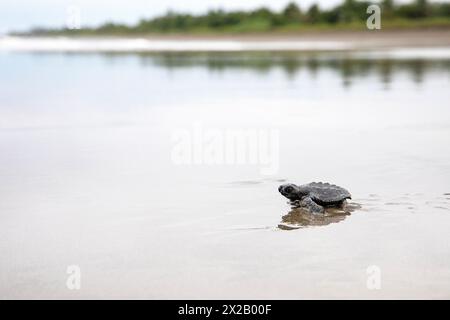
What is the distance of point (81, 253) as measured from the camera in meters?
5.03

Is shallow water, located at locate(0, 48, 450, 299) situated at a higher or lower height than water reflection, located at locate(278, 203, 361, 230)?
higher

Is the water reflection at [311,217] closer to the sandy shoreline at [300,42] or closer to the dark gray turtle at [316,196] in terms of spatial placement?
the dark gray turtle at [316,196]

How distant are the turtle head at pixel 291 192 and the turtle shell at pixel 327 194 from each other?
0.12 m

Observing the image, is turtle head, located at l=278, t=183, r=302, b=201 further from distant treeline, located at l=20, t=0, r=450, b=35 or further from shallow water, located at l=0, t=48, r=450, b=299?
distant treeline, located at l=20, t=0, r=450, b=35

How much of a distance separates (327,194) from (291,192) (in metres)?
A: 0.35

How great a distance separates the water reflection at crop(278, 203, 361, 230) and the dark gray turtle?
57 mm

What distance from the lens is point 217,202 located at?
21.3 ft

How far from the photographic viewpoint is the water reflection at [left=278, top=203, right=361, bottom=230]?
19.2 feet

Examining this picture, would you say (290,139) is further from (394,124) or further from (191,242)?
(191,242)

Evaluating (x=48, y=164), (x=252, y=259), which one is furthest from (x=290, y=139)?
(x=252, y=259)

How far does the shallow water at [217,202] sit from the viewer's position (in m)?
4.52

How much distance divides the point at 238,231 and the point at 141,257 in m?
Result: 0.95

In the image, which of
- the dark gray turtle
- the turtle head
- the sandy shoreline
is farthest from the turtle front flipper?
the sandy shoreline

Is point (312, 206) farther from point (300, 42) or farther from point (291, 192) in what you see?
point (300, 42)
